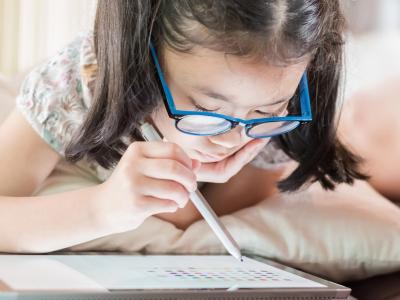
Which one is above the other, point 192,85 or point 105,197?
point 192,85

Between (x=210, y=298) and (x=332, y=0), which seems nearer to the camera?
(x=210, y=298)

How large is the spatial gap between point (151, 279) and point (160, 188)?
3.7 inches

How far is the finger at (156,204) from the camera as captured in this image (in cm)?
76

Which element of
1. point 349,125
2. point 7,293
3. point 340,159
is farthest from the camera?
point 349,125

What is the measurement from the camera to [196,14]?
2.47 feet

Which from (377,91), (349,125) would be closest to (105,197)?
(349,125)

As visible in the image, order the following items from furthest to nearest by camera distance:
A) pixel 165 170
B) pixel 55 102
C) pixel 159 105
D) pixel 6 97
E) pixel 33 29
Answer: pixel 33 29 < pixel 6 97 < pixel 55 102 < pixel 159 105 < pixel 165 170

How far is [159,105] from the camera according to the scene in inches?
33.0

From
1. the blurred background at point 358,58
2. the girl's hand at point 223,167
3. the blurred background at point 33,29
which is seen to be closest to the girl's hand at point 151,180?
the girl's hand at point 223,167

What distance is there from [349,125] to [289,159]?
0.95 feet

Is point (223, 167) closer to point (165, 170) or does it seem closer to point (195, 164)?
point (195, 164)

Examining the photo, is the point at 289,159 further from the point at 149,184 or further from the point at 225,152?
the point at 149,184

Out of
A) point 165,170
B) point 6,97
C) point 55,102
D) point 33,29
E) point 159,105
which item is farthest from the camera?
point 33,29

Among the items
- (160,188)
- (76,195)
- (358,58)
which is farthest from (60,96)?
(358,58)
